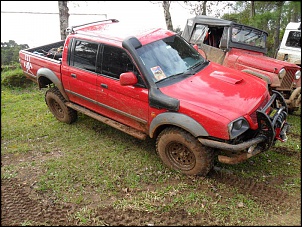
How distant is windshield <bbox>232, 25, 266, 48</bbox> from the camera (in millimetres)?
6426

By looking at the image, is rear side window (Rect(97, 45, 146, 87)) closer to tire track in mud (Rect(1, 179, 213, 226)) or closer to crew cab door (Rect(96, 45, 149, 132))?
crew cab door (Rect(96, 45, 149, 132))

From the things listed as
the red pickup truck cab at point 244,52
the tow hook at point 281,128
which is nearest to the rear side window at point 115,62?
the tow hook at point 281,128

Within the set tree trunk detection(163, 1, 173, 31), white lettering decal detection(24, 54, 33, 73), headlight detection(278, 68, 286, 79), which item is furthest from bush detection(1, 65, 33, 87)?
headlight detection(278, 68, 286, 79)

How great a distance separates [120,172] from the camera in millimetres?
4113

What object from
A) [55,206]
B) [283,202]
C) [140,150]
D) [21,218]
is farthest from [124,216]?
[283,202]

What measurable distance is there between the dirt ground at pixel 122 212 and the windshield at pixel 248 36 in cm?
374

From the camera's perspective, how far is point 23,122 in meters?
5.84

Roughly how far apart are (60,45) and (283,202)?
5.79m

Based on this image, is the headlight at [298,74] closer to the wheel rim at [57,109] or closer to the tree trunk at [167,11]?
the wheel rim at [57,109]

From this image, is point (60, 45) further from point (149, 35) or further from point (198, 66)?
point (198, 66)

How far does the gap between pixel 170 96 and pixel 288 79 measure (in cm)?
349

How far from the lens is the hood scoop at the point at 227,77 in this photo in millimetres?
4021

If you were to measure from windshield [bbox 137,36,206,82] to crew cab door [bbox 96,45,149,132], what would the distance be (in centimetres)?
23

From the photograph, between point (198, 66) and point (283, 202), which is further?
point (198, 66)
